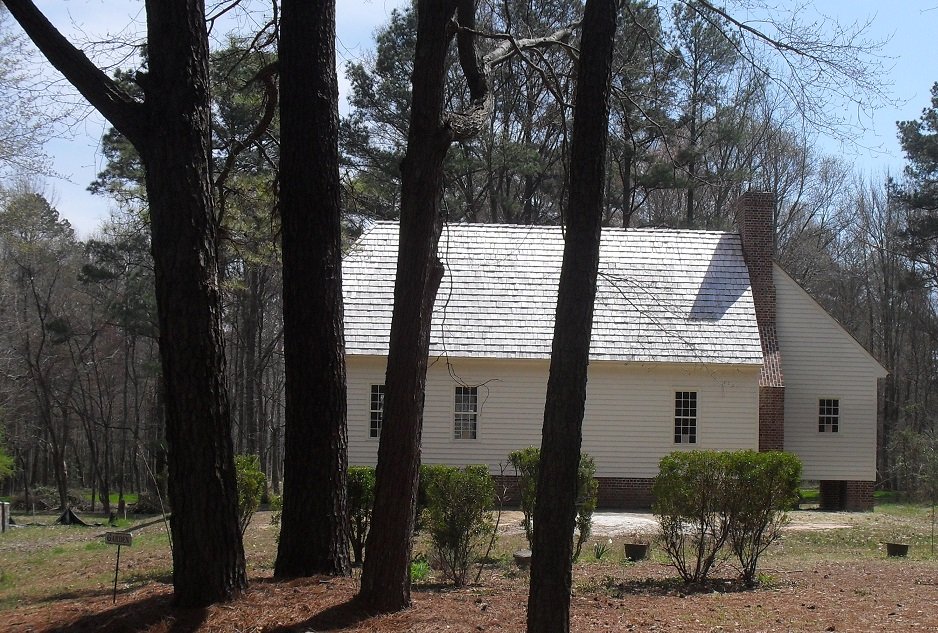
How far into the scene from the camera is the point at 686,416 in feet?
75.8

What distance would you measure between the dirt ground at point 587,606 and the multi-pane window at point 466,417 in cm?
1072

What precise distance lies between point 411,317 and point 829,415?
66.5 ft

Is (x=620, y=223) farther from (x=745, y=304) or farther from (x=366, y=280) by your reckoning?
(x=366, y=280)

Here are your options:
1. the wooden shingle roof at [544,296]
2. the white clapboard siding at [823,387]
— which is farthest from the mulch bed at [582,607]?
the white clapboard siding at [823,387]

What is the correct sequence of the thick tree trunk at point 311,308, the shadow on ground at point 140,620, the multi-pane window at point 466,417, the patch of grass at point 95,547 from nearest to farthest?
the shadow on ground at point 140,620
the thick tree trunk at point 311,308
the patch of grass at point 95,547
the multi-pane window at point 466,417

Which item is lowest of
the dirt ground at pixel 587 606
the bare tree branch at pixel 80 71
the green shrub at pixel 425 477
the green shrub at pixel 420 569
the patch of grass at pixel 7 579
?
the patch of grass at pixel 7 579

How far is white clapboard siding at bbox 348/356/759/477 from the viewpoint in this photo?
2264cm

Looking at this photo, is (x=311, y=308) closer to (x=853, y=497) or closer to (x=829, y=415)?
(x=829, y=415)

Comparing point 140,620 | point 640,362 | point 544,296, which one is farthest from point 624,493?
point 140,620

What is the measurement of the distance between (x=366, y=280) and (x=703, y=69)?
15860 mm

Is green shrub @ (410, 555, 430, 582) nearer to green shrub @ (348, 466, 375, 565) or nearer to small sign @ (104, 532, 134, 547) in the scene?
green shrub @ (348, 466, 375, 565)

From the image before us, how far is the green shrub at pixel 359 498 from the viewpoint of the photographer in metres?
10.6

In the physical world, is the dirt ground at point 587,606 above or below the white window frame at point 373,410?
below

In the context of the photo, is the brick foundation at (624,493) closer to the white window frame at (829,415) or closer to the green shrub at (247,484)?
the white window frame at (829,415)
